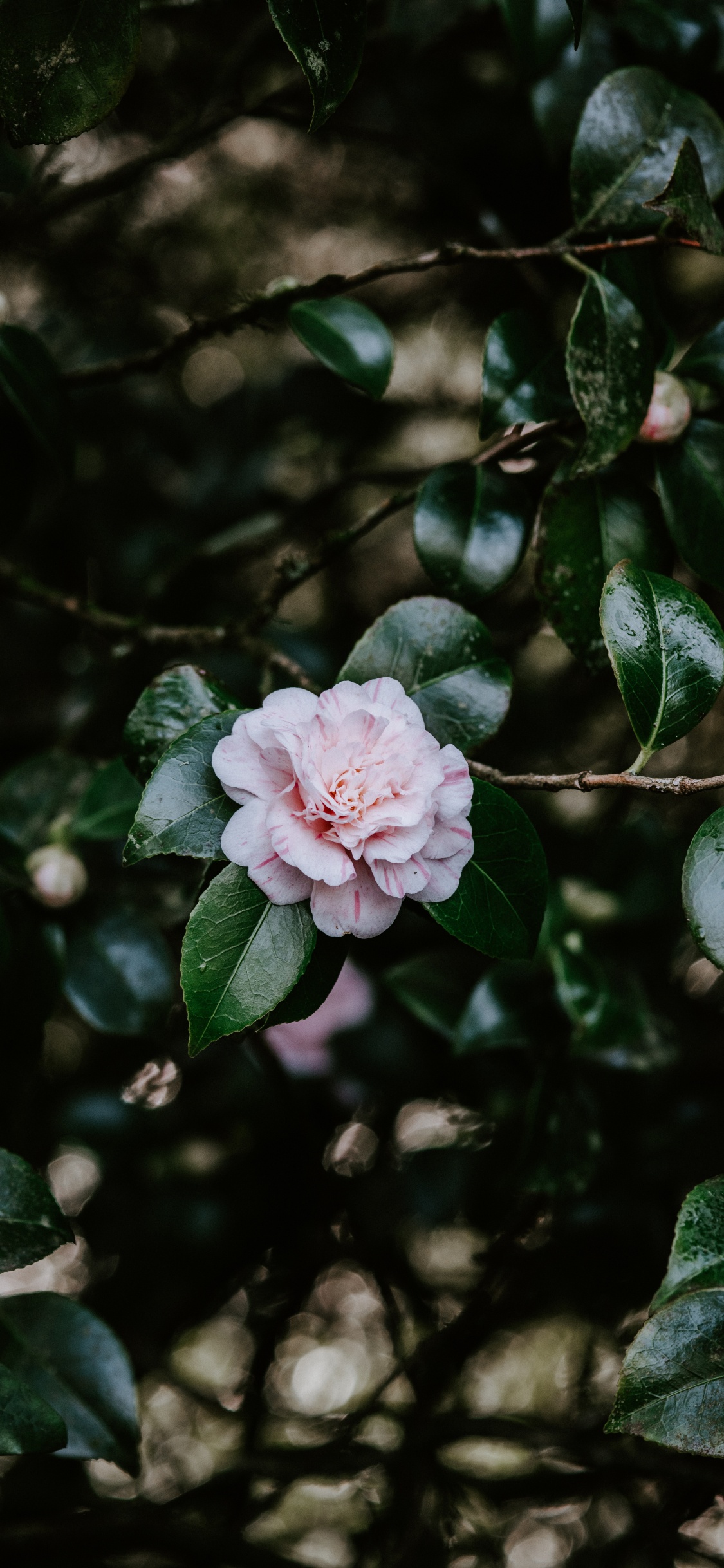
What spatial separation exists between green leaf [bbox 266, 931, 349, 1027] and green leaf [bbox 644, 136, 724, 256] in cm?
44

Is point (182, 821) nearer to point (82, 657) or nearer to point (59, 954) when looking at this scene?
point (59, 954)

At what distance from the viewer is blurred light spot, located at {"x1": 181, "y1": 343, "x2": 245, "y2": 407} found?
156 cm

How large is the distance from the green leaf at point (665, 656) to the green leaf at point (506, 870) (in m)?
0.08

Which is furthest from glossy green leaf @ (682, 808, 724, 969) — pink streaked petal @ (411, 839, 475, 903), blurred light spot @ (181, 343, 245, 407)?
blurred light spot @ (181, 343, 245, 407)

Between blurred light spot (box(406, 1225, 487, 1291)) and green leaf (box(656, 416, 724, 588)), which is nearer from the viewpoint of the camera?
green leaf (box(656, 416, 724, 588))

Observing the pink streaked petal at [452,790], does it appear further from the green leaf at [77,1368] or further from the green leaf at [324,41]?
the green leaf at [77,1368]

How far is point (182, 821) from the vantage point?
1.66ft

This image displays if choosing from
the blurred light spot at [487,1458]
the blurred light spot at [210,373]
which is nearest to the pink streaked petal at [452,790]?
the blurred light spot at [487,1458]

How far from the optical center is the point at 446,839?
0.52 metres

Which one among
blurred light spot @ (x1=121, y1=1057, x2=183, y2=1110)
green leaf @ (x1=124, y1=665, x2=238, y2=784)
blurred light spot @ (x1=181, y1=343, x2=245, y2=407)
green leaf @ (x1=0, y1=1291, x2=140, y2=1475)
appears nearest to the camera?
green leaf @ (x1=124, y1=665, x2=238, y2=784)

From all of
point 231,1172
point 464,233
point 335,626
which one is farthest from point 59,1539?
point 464,233

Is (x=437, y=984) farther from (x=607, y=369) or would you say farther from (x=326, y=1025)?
(x=607, y=369)

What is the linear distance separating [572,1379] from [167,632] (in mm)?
1014

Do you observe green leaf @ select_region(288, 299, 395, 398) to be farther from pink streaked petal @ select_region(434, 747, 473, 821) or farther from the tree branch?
pink streaked petal @ select_region(434, 747, 473, 821)
